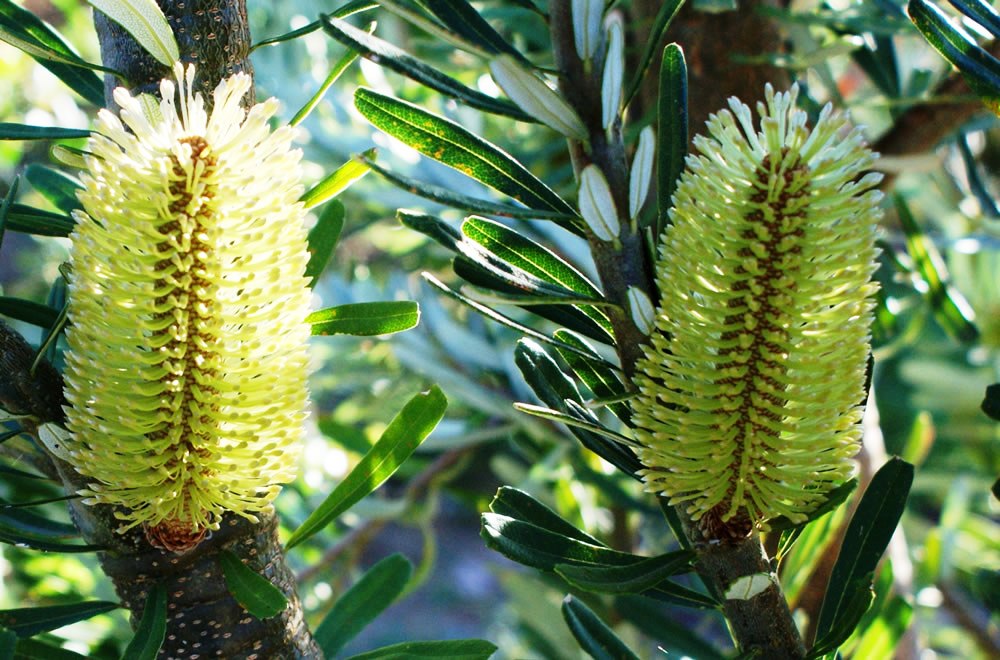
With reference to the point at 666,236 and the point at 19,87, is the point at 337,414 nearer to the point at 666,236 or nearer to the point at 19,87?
the point at 19,87

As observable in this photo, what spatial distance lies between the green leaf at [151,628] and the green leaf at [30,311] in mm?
106

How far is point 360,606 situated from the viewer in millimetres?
447

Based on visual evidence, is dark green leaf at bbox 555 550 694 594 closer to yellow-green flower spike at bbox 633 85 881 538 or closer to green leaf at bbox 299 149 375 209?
yellow-green flower spike at bbox 633 85 881 538

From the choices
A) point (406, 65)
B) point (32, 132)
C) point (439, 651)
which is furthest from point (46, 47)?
point (439, 651)

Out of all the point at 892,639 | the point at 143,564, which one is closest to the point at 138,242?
the point at 143,564

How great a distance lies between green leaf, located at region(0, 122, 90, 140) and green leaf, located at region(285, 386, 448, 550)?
15 centimetres

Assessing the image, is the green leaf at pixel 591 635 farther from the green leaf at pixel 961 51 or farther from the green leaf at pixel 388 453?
the green leaf at pixel 961 51

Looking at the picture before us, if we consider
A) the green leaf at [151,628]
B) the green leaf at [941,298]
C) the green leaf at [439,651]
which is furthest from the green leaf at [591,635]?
the green leaf at [941,298]

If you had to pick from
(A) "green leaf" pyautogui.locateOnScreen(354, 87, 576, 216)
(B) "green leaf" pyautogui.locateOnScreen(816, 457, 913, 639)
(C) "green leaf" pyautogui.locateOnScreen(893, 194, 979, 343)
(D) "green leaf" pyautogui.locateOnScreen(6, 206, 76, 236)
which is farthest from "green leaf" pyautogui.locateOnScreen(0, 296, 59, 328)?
(C) "green leaf" pyautogui.locateOnScreen(893, 194, 979, 343)

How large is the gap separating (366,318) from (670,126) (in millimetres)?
130

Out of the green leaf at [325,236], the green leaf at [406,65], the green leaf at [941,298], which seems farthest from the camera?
the green leaf at [941,298]

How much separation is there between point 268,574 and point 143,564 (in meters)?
0.04

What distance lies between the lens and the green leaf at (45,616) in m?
0.33

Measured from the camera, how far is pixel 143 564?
33cm
